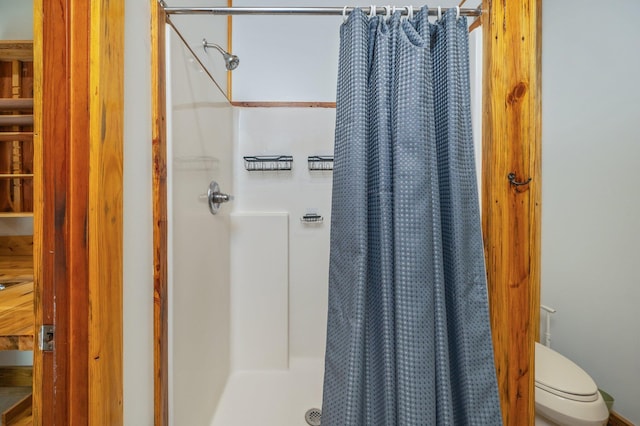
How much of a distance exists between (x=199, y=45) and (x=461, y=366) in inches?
60.8

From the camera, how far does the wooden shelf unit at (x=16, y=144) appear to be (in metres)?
1.34

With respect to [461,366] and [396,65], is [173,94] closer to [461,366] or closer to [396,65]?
[396,65]

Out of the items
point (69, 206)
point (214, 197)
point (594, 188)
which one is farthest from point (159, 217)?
point (594, 188)

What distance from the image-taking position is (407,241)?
0.71m

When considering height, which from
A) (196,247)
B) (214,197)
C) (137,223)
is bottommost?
(196,247)

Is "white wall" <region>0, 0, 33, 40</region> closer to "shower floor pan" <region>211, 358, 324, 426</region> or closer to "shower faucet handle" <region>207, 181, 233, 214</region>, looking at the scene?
"shower faucet handle" <region>207, 181, 233, 214</region>

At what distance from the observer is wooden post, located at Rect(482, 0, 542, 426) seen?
81 centimetres

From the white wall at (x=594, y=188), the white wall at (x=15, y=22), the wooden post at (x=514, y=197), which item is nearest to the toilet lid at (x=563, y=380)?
the wooden post at (x=514, y=197)

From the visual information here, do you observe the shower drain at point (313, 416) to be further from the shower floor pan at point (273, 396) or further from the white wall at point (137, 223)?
the white wall at point (137, 223)

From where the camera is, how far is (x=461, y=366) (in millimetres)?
736

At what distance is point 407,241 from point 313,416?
1126 millimetres

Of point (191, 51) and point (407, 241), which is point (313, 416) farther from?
point (191, 51)

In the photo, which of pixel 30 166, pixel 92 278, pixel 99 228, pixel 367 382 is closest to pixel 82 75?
pixel 99 228

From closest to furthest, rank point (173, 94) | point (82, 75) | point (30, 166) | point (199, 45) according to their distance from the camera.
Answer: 1. point (82, 75)
2. point (173, 94)
3. point (199, 45)
4. point (30, 166)
